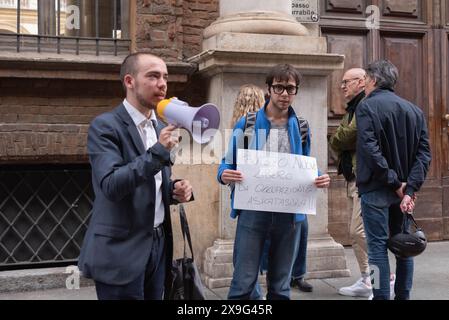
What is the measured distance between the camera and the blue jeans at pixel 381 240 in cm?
471

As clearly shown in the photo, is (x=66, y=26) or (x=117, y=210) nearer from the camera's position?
(x=117, y=210)

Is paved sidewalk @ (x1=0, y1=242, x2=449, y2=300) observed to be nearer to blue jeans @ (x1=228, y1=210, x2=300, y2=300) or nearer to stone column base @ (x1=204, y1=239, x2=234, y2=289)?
stone column base @ (x1=204, y1=239, x2=234, y2=289)

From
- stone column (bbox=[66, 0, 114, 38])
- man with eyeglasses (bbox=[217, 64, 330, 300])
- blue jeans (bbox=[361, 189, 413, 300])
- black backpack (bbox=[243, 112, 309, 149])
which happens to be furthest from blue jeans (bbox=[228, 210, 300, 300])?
stone column (bbox=[66, 0, 114, 38])

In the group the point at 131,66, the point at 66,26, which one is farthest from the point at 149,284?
the point at 66,26

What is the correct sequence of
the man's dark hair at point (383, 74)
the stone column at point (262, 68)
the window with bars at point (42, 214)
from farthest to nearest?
the window with bars at point (42, 214) < the stone column at point (262, 68) < the man's dark hair at point (383, 74)

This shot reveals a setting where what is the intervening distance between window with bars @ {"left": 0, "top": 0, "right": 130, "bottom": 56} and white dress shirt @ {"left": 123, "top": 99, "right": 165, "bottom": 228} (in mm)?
3368

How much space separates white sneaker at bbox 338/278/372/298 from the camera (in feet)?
18.4

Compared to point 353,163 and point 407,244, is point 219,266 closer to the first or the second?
point 353,163

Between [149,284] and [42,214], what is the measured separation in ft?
10.6

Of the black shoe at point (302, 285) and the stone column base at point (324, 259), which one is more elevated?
the stone column base at point (324, 259)

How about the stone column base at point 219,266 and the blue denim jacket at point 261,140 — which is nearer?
the blue denim jacket at point 261,140

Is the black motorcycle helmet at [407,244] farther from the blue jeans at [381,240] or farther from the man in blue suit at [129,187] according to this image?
the man in blue suit at [129,187]

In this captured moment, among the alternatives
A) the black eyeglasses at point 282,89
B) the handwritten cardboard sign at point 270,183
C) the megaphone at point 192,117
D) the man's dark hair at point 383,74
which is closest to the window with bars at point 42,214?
the handwritten cardboard sign at point 270,183

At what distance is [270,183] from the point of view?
163 inches
